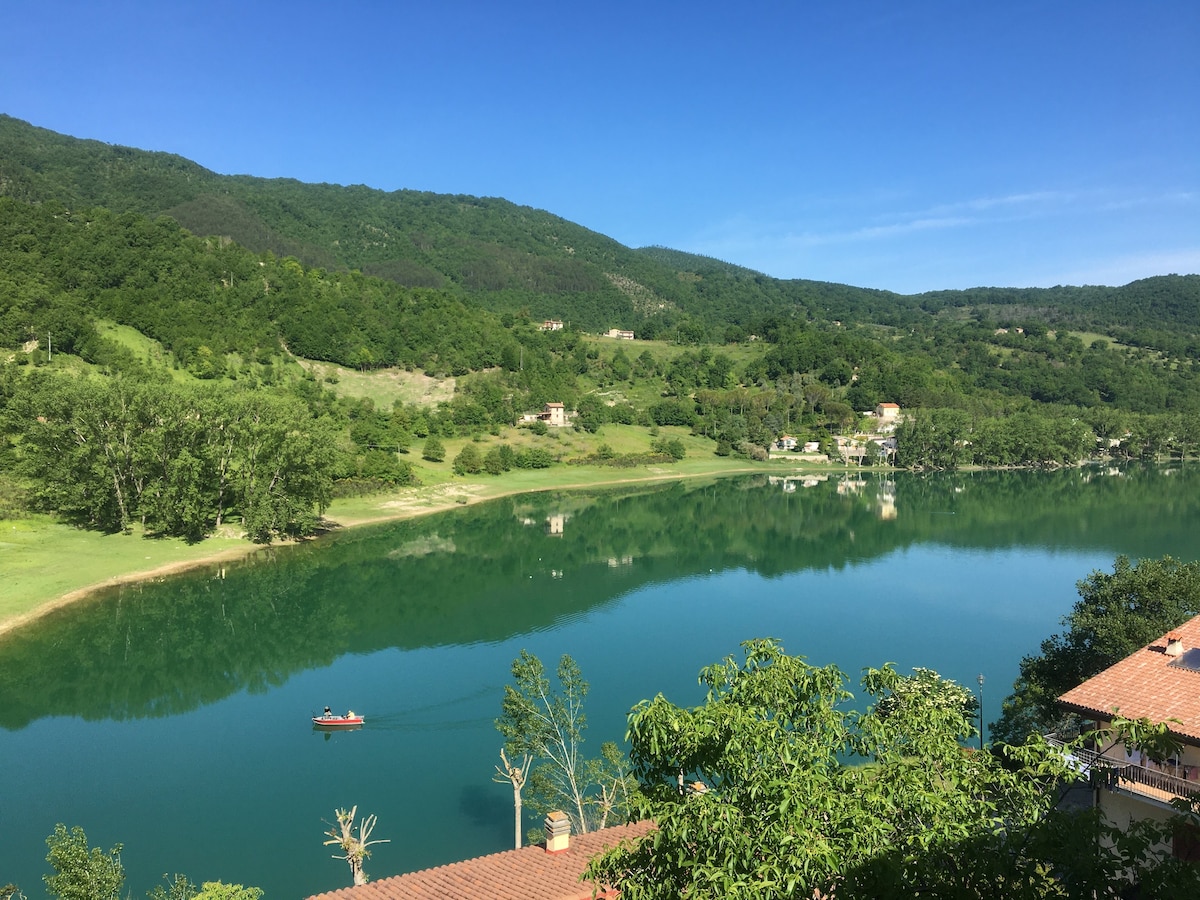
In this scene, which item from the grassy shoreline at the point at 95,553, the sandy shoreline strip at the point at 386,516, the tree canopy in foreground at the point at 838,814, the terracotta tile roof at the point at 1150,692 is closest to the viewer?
the tree canopy in foreground at the point at 838,814

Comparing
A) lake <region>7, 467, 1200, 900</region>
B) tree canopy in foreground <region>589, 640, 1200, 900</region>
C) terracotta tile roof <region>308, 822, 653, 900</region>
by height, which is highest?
tree canopy in foreground <region>589, 640, 1200, 900</region>

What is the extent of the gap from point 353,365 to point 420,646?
66.7 metres

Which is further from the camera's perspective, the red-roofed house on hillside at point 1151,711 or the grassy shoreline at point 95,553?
the grassy shoreline at point 95,553

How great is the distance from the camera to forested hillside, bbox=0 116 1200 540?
46500 mm

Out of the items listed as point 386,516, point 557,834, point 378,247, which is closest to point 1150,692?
point 557,834

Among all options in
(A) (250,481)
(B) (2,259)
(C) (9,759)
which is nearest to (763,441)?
(A) (250,481)

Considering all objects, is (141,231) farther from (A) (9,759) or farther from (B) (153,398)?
(A) (9,759)

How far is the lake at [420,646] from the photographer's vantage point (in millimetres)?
19062

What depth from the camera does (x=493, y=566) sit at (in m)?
47.1

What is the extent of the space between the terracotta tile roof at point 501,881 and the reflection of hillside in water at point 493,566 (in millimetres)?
18136

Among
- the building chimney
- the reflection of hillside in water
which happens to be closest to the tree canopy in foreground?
the building chimney

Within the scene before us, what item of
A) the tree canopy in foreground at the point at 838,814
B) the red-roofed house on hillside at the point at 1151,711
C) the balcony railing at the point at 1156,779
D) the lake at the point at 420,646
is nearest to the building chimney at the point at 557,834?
the tree canopy in foreground at the point at 838,814

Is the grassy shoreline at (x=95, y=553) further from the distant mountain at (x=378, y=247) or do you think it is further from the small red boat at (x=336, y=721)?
the distant mountain at (x=378, y=247)

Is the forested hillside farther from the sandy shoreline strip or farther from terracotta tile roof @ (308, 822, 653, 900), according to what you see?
terracotta tile roof @ (308, 822, 653, 900)
